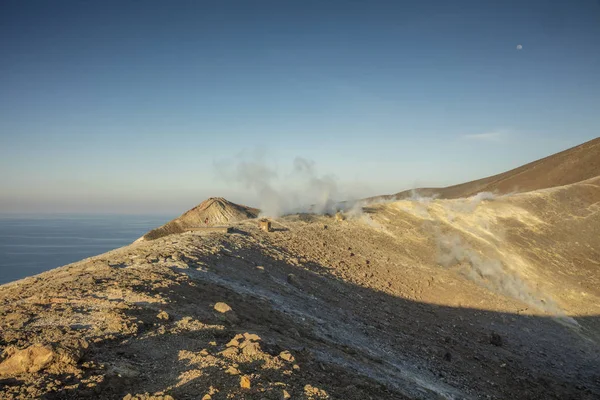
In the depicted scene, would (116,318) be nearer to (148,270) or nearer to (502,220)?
(148,270)

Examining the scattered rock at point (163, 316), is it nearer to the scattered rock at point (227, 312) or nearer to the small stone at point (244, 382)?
the scattered rock at point (227, 312)

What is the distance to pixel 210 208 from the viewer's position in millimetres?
25594

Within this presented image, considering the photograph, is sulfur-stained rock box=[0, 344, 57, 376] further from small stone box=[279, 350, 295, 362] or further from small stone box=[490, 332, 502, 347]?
small stone box=[490, 332, 502, 347]

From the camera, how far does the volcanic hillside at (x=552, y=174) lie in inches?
2282

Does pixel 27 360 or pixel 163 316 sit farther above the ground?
pixel 27 360

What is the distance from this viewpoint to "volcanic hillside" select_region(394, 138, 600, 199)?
58.0 m

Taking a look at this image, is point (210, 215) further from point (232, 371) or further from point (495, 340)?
point (232, 371)

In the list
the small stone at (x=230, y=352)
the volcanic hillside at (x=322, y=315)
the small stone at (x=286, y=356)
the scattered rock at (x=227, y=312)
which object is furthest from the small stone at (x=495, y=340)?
the small stone at (x=230, y=352)

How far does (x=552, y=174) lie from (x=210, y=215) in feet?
201

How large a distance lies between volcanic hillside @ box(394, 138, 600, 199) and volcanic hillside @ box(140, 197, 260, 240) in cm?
4540

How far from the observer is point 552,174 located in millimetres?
61562

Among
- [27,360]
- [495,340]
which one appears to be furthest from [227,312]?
[495,340]

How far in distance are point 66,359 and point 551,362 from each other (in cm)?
1585

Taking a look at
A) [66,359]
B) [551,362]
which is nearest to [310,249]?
[551,362]
